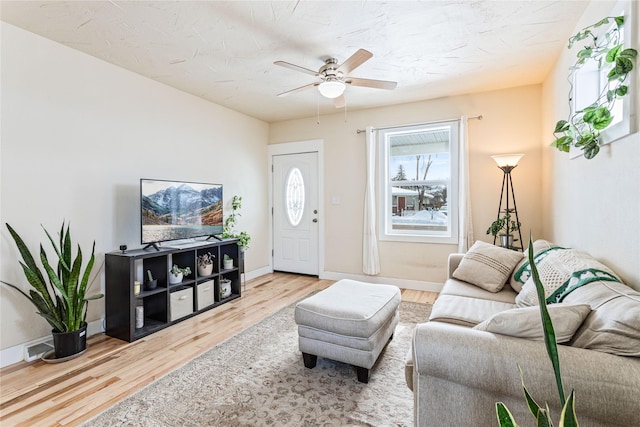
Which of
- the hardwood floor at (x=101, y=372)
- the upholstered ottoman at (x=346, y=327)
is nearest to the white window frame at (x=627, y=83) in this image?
the upholstered ottoman at (x=346, y=327)

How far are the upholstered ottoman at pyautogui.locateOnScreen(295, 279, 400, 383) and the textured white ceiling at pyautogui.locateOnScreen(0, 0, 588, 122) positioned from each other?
2.05 metres

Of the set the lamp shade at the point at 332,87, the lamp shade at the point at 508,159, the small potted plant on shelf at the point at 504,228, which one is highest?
the lamp shade at the point at 332,87

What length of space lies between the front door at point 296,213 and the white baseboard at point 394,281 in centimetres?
28

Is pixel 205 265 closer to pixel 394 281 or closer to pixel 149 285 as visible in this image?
pixel 149 285

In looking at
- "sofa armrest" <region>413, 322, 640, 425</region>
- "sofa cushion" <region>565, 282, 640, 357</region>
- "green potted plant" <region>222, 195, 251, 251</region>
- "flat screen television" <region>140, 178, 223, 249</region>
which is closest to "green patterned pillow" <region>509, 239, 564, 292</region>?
"sofa cushion" <region>565, 282, 640, 357</region>

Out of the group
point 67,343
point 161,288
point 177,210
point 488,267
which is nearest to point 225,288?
point 161,288

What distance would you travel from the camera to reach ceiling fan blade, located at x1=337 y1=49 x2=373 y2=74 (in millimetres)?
2127

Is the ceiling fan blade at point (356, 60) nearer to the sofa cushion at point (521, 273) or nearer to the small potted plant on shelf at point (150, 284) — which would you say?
the sofa cushion at point (521, 273)

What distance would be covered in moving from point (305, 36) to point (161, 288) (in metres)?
2.59

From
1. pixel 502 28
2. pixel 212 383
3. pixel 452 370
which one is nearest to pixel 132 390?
pixel 212 383

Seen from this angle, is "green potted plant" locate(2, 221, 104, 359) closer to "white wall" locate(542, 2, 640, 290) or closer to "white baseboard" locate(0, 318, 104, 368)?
"white baseboard" locate(0, 318, 104, 368)

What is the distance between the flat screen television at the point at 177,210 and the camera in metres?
2.88

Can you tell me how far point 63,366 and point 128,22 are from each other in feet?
8.39

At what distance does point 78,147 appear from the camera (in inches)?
105
